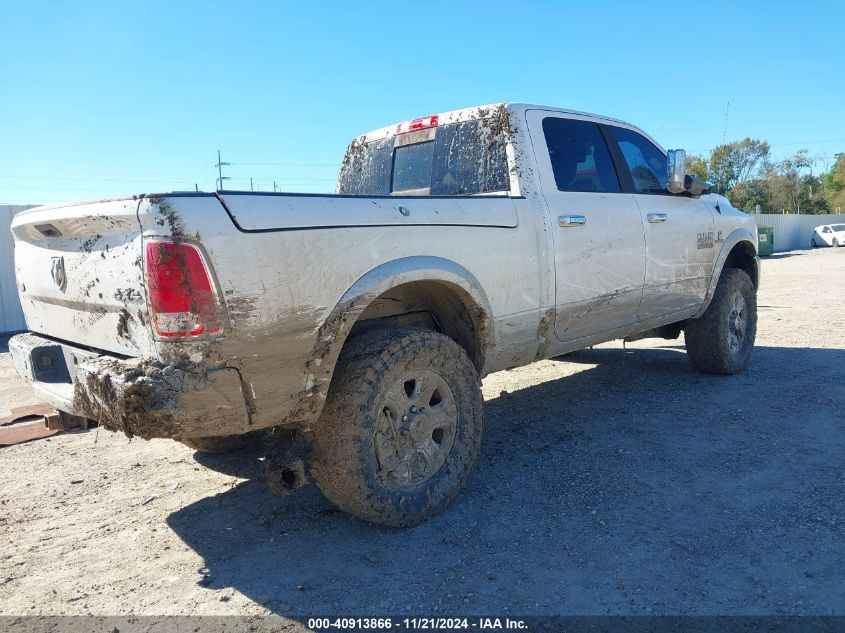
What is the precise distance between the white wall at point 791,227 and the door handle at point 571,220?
1387 inches

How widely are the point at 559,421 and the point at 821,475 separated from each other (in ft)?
5.59

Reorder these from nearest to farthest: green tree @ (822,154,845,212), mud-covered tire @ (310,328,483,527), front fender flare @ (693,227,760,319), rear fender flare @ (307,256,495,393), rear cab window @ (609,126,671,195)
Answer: rear fender flare @ (307,256,495,393), mud-covered tire @ (310,328,483,527), rear cab window @ (609,126,671,195), front fender flare @ (693,227,760,319), green tree @ (822,154,845,212)

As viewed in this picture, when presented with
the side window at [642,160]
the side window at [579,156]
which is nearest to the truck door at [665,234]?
the side window at [642,160]

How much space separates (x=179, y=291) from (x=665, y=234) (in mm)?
3695

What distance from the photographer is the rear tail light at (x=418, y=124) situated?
449cm

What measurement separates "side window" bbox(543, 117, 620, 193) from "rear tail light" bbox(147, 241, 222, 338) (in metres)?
2.47

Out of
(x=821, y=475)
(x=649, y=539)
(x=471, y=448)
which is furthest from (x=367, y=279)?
(x=821, y=475)

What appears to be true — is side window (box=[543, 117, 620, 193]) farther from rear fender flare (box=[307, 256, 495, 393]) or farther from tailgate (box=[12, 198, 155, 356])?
tailgate (box=[12, 198, 155, 356])

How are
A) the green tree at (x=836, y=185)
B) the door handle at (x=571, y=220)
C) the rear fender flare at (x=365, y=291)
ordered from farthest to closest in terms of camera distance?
the green tree at (x=836, y=185) → the door handle at (x=571, y=220) → the rear fender flare at (x=365, y=291)

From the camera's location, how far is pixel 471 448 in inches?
135

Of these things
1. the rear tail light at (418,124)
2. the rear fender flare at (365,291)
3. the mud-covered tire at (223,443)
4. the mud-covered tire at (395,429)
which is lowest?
the mud-covered tire at (223,443)

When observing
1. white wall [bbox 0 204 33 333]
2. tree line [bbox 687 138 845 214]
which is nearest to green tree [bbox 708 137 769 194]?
tree line [bbox 687 138 845 214]

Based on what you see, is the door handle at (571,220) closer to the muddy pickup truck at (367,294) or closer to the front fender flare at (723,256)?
the muddy pickup truck at (367,294)

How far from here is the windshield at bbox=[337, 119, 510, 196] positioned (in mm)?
4086
